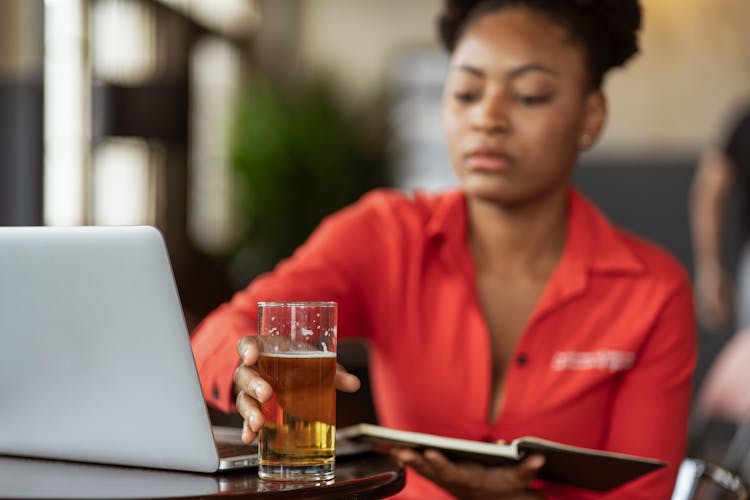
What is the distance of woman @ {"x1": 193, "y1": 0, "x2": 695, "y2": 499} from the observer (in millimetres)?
1830

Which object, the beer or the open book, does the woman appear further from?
the beer

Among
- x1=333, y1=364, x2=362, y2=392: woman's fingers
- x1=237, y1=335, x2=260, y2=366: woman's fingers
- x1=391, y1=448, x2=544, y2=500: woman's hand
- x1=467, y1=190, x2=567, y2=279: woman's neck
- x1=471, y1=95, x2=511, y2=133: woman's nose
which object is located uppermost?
x1=471, y1=95, x2=511, y2=133: woman's nose

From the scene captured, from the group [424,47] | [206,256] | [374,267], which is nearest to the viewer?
[374,267]

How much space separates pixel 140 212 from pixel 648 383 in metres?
4.77

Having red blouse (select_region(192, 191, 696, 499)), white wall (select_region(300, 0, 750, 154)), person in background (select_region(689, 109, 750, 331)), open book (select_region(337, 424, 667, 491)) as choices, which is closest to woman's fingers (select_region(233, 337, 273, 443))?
open book (select_region(337, 424, 667, 491))

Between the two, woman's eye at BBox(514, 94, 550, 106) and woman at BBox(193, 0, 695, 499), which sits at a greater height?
woman's eye at BBox(514, 94, 550, 106)

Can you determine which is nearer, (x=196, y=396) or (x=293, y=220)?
(x=196, y=396)

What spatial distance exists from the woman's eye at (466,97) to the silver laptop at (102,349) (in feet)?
2.78

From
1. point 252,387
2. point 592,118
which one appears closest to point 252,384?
point 252,387

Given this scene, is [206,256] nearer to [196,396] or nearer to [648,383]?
[648,383]

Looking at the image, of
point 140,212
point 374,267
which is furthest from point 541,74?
point 140,212

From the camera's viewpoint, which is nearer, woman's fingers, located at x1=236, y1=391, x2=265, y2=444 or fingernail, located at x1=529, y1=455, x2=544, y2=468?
woman's fingers, located at x1=236, y1=391, x2=265, y2=444

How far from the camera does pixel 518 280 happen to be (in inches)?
77.4

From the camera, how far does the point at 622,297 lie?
6.23 ft
